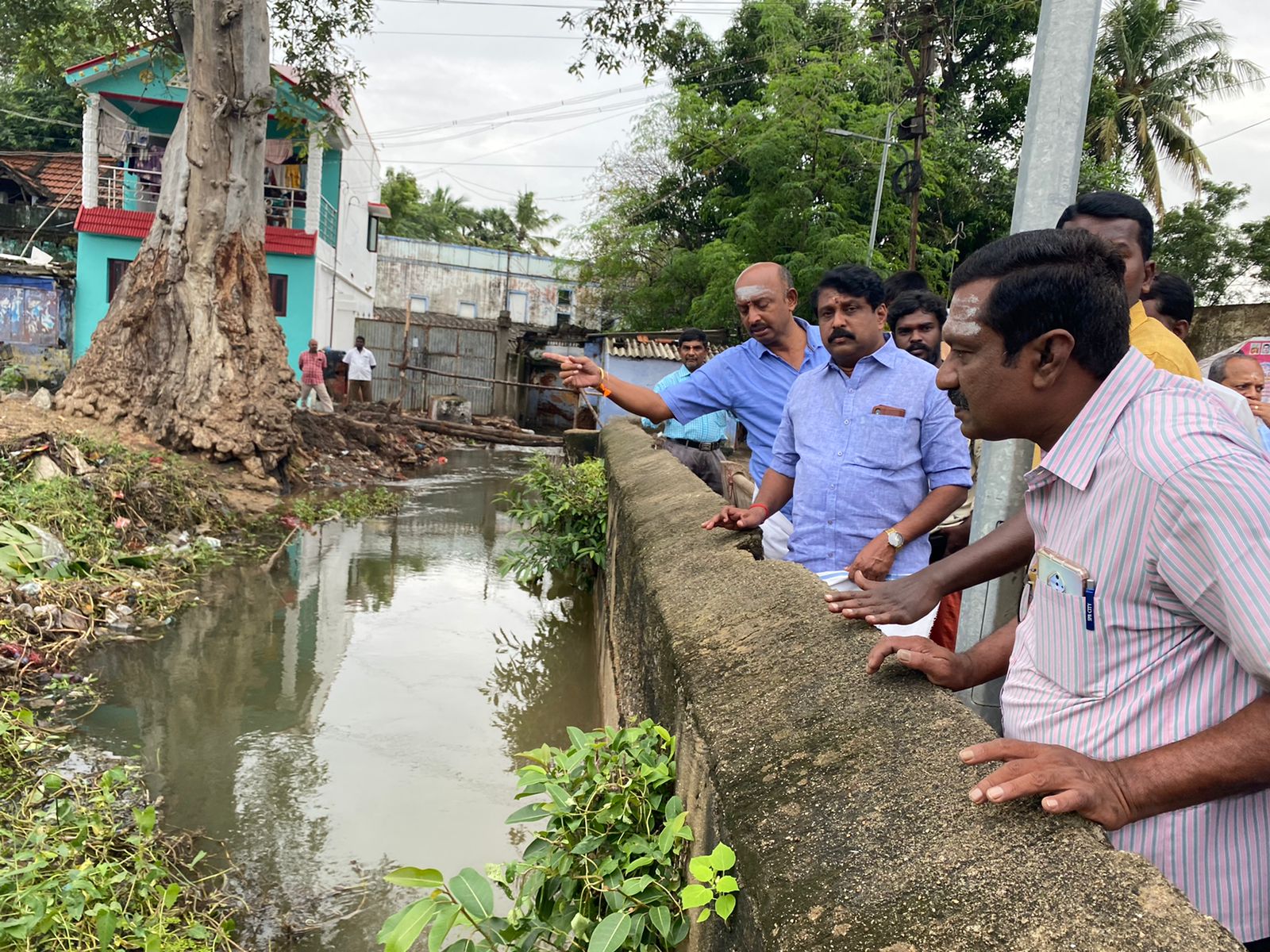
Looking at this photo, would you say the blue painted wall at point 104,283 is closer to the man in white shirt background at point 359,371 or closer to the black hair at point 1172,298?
the man in white shirt background at point 359,371

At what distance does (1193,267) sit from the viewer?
1923 centimetres

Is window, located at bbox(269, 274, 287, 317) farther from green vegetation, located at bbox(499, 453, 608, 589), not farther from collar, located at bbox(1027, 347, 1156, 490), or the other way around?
collar, located at bbox(1027, 347, 1156, 490)

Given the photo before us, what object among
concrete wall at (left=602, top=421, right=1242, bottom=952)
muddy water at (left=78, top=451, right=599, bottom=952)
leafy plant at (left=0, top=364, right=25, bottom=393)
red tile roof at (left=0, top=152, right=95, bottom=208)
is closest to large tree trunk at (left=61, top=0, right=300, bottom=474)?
muddy water at (left=78, top=451, right=599, bottom=952)

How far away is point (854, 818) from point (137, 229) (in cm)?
1986

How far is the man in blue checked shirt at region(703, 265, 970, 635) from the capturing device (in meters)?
2.93

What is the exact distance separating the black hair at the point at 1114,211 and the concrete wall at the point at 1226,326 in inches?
313

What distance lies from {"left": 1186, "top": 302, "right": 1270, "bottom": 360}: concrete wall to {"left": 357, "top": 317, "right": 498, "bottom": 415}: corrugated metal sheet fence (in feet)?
51.6

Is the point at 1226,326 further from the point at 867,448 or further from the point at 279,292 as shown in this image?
the point at 279,292

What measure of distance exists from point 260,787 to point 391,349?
19.5 metres

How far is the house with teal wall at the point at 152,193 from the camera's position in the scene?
57.9 ft

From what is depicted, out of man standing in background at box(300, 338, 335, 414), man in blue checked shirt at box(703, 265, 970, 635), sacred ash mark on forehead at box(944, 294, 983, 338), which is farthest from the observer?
man standing in background at box(300, 338, 335, 414)

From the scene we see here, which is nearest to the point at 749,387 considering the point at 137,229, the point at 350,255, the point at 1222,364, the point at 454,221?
the point at 1222,364

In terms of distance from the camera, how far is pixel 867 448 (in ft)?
9.71

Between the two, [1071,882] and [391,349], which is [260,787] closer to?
[1071,882]
